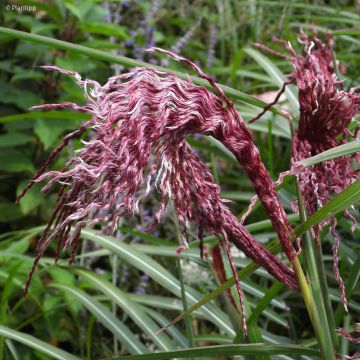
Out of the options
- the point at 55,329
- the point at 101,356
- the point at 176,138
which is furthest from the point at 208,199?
the point at 101,356

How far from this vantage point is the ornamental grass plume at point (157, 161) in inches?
28.5

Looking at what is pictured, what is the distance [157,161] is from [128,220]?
1.71m

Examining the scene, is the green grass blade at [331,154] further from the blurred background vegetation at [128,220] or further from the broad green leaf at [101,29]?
the broad green leaf at [101,29]

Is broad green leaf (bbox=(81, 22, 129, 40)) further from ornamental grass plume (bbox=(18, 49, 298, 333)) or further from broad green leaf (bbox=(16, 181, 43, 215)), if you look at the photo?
ornamental grass plume (bbox=(18, 49, 298, 333))

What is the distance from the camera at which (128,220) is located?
96.7 inches

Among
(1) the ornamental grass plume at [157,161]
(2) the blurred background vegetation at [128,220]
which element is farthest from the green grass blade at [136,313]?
(1) the ornamental grass plume at [157,161]

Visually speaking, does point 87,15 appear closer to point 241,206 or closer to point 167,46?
point 167,46

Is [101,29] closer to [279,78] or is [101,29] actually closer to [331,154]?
[279,78]

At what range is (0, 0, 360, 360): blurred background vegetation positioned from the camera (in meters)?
1.61

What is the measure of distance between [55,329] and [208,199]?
135cm

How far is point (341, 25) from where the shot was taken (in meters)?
3.22

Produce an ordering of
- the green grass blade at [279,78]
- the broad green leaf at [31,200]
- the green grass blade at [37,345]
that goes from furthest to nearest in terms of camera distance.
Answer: the broad green leaf at [31,200], the green grass blade at [279,78], the green grass blade at [37,345]

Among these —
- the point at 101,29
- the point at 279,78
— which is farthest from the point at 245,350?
the point at 101,29

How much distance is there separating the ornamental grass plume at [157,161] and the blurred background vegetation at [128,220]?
39cm
